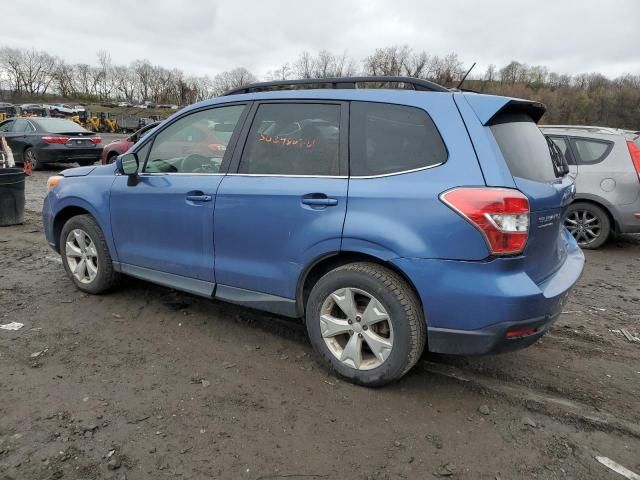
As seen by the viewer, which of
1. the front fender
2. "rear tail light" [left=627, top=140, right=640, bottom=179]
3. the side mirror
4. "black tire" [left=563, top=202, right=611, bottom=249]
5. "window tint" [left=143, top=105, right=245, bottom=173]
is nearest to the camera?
"window tint" [left=143, top=105, right=245, bottom=173]

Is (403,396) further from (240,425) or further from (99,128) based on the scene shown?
(99,128)

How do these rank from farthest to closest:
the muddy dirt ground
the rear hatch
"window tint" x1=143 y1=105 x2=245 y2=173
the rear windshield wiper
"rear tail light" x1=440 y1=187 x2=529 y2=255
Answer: "window tint" x1=143 y1=105 x2=245 y2=173 → the rear windshield wiper → the rear hatch → "rear tail light" x1=440 y1=187 x2=529 y2=255 → the muddy dirt ground

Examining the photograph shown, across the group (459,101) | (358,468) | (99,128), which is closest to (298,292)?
(358,468)

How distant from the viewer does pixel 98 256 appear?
439 cm

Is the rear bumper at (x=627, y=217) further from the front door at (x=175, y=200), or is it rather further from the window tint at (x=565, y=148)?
the front door at (x=175, y=200)

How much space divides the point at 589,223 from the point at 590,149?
1.02 metres

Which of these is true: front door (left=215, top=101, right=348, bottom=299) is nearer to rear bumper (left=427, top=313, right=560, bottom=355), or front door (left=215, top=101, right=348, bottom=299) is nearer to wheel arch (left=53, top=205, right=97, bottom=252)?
rear bumper (left=427, top=313, right=560, bottom=355)

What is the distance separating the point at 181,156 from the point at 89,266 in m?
1.49

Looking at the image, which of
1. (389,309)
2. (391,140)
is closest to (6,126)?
(391,140)

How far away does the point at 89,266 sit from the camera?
450 cm

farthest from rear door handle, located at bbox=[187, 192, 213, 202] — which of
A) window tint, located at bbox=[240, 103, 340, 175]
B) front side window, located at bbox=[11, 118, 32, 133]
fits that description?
front side window, located at bbox=[11, 118, 32, 133]

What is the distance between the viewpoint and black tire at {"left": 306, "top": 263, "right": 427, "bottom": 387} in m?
2.78

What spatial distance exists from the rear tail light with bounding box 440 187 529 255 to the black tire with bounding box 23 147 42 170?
46.6 ft

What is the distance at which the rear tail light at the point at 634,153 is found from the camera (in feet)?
20.9
